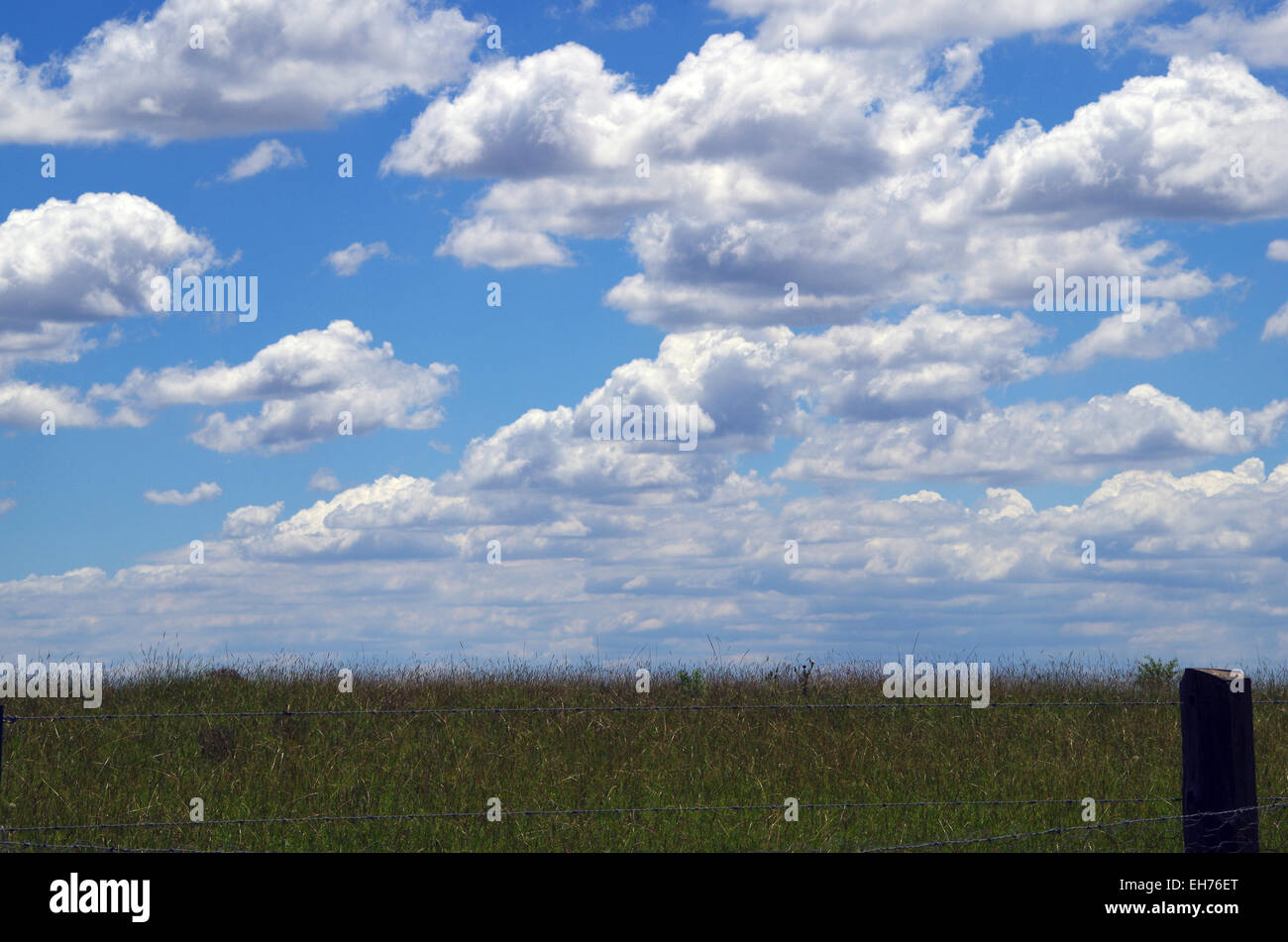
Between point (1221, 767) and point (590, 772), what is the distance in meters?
5.95

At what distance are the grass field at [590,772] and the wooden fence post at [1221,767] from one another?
8.85 ft

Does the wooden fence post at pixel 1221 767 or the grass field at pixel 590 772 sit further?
the grass field at pixel 590 772

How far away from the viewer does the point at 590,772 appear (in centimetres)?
1073

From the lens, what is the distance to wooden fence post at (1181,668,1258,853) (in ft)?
19.8

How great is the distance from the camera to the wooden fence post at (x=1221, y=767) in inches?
237

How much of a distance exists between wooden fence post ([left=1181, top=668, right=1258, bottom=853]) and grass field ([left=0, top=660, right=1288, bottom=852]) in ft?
8.85

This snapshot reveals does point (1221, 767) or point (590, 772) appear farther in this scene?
point (590, 772)

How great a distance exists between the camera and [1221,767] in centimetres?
604

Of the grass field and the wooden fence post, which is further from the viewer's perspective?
the grass field

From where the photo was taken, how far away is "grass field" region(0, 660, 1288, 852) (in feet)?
29.8

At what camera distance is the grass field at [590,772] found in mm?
9094
